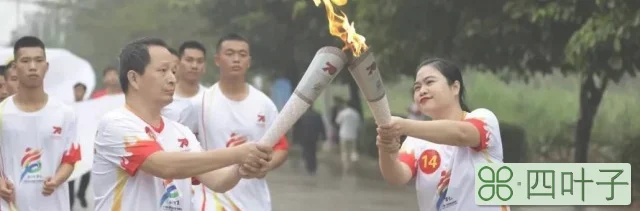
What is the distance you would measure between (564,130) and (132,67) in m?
14.7

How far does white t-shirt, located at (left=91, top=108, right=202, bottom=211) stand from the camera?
14.6ft

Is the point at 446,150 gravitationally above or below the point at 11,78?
below

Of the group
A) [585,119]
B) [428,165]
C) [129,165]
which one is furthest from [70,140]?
[585,119]

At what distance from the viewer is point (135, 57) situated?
4.56 metres

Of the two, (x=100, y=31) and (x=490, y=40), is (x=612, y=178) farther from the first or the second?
(x=100, y=31)

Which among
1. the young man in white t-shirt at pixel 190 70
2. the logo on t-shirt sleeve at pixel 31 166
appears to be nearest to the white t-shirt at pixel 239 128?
the young man in white t-shirt at pixel 190 70

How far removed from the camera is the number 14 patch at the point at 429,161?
16.0 ft

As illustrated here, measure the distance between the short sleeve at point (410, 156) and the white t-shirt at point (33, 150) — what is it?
7.13 feet

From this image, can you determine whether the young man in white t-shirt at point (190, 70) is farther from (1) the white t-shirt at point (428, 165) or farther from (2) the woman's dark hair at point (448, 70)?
(2) the woman's dark hair at point (448, 70)

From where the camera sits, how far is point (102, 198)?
14.9 feet

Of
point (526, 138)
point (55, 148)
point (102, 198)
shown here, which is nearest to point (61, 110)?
point (55, 148)

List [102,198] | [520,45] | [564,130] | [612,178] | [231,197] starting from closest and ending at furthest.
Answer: [102,198], [612,178], [231,197], [520,45], [564,130]

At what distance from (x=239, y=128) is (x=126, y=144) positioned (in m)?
2.08

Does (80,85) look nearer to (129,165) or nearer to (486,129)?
(129,165)
